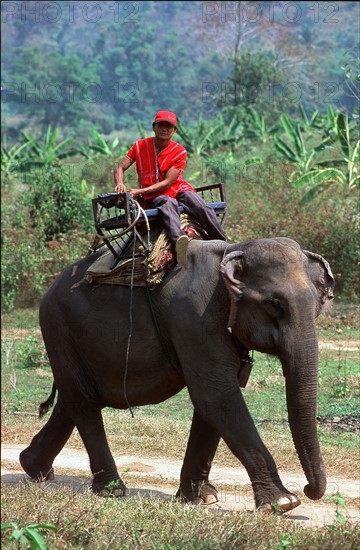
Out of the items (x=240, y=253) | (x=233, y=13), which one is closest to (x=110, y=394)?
(x=240, y=253)

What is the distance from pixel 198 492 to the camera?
784cm

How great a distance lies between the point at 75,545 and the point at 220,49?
2606 inches

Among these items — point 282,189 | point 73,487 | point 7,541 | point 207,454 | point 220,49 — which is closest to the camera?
point 7,541

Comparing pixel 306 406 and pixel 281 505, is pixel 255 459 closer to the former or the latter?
pixel 281 505

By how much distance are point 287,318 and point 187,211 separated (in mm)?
1435

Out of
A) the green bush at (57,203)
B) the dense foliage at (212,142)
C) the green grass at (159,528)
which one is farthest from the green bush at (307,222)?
the green grass at (159,528)

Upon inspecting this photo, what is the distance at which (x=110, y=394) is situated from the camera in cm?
809

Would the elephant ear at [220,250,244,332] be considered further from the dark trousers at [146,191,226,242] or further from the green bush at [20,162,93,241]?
the green bush at [20,162,93,241]

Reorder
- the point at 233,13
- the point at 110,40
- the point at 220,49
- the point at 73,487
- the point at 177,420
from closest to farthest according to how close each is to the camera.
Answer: the point at 73,487 < the point at 177,420 < the point at 233,13 < the point at 220,49 < the point at 110,40

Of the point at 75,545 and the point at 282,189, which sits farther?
the point at 282,189

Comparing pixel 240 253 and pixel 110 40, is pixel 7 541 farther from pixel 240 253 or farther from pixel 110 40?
pixel 110 40

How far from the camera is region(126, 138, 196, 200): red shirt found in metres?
8.09

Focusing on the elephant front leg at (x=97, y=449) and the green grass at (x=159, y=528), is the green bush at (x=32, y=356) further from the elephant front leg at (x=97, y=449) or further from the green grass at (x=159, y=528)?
the green grass at (x=159, y=528)

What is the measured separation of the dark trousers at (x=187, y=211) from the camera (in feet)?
25.4
